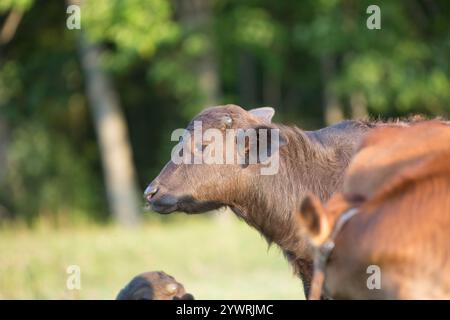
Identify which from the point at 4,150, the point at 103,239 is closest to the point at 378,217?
the point at 103,239

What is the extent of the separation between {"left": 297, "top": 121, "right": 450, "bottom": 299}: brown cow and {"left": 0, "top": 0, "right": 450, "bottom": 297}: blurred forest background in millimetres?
16821

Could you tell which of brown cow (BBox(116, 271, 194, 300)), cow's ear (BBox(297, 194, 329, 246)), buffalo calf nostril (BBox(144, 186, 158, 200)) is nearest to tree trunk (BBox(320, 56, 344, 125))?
buffalo calf nostril (BBox(144, 186, 158, 200))

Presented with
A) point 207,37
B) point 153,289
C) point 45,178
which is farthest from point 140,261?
point 45,178

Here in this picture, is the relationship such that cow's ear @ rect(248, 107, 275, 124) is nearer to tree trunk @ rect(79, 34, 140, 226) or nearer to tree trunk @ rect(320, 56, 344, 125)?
tree trunk @ rect(320, 56, 344, 125)

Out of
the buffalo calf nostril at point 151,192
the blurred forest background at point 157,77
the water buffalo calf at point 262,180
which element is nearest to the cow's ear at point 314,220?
the water buffalo calf at point 262,180

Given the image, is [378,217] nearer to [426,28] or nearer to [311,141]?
[311,141]

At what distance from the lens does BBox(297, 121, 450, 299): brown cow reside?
4.36 m

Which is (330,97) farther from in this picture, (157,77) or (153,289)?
(153,289)

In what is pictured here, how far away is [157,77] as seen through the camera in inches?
1017

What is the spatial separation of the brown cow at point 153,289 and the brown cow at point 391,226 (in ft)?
4.66

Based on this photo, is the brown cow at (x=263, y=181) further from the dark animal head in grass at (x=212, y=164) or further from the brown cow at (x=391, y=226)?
the brown cow at (x=391, y=226)

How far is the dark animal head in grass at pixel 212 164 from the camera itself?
7449 millimetres

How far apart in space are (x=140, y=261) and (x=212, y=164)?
351 inches

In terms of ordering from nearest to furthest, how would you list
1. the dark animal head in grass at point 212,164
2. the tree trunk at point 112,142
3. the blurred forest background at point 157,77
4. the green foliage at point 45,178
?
the dark animal head in grass at point 212,164 → the blurred forest background at point 157,77 → the tree trunk at point 112,142 → the green foliage at point 45,178
